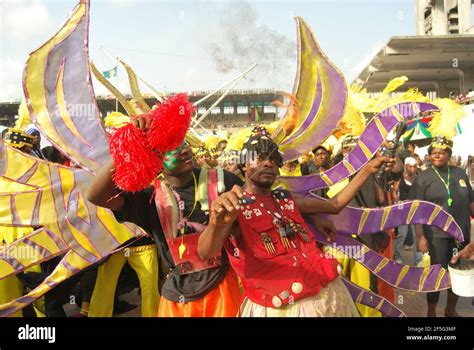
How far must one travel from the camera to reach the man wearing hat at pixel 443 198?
425 cm

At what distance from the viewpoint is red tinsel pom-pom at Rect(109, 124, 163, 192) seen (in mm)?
1873

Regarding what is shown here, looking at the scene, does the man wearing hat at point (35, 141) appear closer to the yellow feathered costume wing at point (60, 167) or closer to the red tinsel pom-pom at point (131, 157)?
the yellow feathered costume wing at point (60, 167)

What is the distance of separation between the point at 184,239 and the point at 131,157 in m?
0.68

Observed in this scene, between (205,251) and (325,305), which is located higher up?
(205,251)

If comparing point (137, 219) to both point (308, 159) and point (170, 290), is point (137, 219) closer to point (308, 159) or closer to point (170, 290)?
point (170, 290)

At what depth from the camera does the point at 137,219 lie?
2324mm

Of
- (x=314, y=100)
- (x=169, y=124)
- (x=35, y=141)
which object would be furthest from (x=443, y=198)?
(x=35, y=141)

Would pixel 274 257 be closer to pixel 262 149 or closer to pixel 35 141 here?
pixel 262 149

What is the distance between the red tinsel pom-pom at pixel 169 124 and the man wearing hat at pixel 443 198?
9.91 ft

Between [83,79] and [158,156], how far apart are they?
1.26 metres

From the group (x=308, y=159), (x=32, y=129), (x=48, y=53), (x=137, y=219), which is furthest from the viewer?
(x=308, y=159)

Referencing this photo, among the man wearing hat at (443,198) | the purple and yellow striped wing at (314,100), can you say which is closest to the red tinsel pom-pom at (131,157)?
the purple and yellow striped wing at (314,100)

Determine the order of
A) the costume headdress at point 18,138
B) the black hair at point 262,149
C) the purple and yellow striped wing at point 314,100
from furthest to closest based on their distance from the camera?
the costume headdress at point 18,138 < the purple and yellow striped wing at point 314,100 < the black hair at point 262,149
